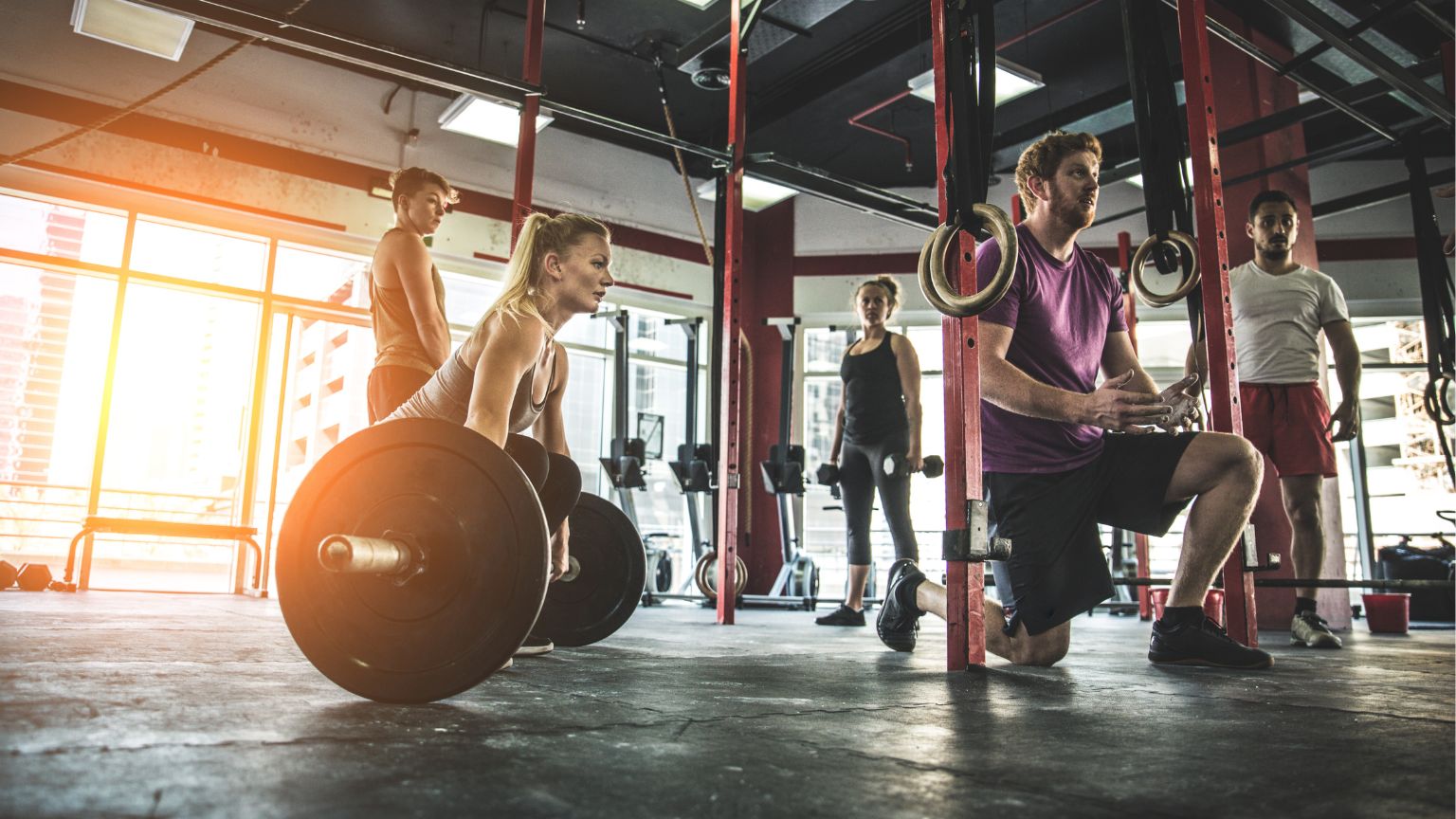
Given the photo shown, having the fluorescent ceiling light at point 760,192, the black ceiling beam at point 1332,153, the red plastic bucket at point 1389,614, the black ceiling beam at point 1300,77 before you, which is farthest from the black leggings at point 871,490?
the fluorescent ceiling light at point 760,192

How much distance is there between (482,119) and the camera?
631 cm

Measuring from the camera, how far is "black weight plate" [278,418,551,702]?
119 cm

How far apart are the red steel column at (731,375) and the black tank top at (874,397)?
21.5 inches

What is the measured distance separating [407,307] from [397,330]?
0.23ft

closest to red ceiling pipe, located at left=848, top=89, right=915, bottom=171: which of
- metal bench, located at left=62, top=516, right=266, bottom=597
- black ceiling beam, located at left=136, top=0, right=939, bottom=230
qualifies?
black ceiling beam, located at left=136, top=0, right=939, bottom=230

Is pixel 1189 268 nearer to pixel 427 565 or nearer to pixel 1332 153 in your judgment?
pixel 427 565

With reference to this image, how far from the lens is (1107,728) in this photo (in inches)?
46.0

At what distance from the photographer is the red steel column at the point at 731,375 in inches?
154

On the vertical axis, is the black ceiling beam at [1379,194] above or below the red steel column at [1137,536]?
above

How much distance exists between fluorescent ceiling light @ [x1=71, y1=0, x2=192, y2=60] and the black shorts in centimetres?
518

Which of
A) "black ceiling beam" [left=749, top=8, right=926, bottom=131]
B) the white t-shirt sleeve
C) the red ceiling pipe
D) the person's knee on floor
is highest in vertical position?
"black ceiling beam" [left=749, top=8, right=926, bottom=131]

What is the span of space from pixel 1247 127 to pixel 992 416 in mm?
2892

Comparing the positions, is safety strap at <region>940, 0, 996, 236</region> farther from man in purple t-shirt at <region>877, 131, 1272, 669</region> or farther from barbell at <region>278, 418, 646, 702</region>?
barbell at <region>278, 418, 646, 702</region>

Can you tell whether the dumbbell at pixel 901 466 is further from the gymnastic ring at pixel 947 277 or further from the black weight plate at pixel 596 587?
the gymnastic ring at pixel 947 277
